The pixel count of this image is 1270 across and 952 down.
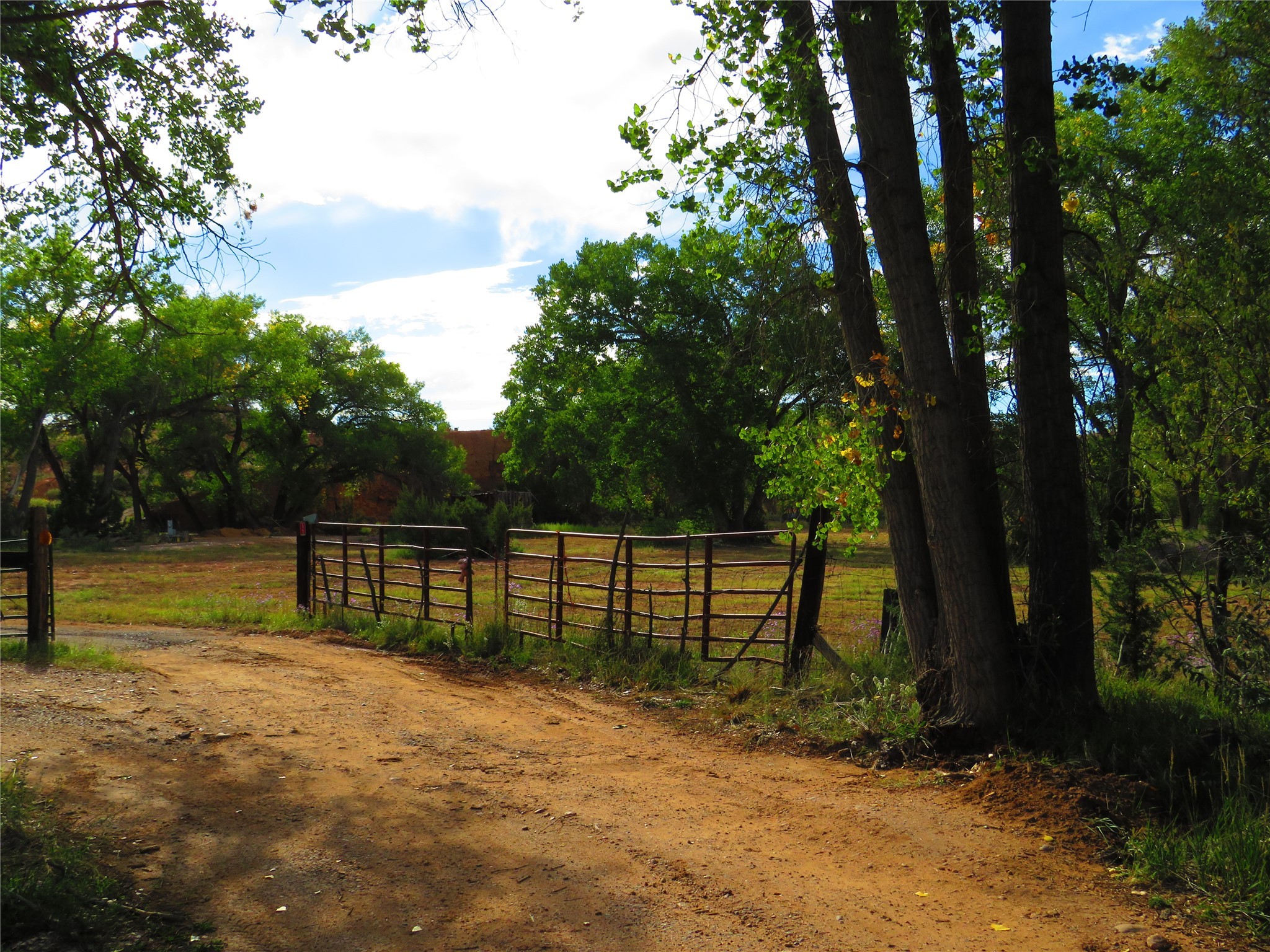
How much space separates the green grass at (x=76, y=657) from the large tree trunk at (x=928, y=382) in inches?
345

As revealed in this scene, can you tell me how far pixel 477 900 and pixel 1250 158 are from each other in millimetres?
13328

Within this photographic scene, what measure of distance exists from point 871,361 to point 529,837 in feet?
14.5

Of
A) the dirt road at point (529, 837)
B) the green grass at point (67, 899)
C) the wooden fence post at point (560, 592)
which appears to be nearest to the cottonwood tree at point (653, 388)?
the wooden fence post at point (560, 592)

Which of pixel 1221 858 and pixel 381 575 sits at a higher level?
pixel 381 575

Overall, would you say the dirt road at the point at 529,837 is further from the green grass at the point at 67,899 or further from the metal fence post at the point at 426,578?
the metal fence post at the point at 426,578

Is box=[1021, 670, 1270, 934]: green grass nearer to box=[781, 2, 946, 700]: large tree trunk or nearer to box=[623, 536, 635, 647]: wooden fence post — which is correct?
box=[781, 2, 946, 700]: large tree trunk

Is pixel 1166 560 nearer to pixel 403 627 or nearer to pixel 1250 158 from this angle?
pixel 1250 158

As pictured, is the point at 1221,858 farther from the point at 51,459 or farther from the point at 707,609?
the point at 51,459

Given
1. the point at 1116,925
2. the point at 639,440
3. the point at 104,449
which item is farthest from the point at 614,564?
the point at 104,449

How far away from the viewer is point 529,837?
5391mm

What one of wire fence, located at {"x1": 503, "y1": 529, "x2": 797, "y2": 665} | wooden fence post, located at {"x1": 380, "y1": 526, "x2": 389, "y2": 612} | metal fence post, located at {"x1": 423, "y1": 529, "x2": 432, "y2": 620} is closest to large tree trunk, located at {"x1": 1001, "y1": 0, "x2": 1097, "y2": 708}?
wire fence, located at {"x1": 503, "y1": 529, "x2": 797, "y2": 665}

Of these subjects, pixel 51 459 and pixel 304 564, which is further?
pixel 51 459

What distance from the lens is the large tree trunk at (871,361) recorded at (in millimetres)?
7219

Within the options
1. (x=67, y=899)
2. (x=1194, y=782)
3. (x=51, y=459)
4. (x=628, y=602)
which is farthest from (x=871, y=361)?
(x=51, y=459)
